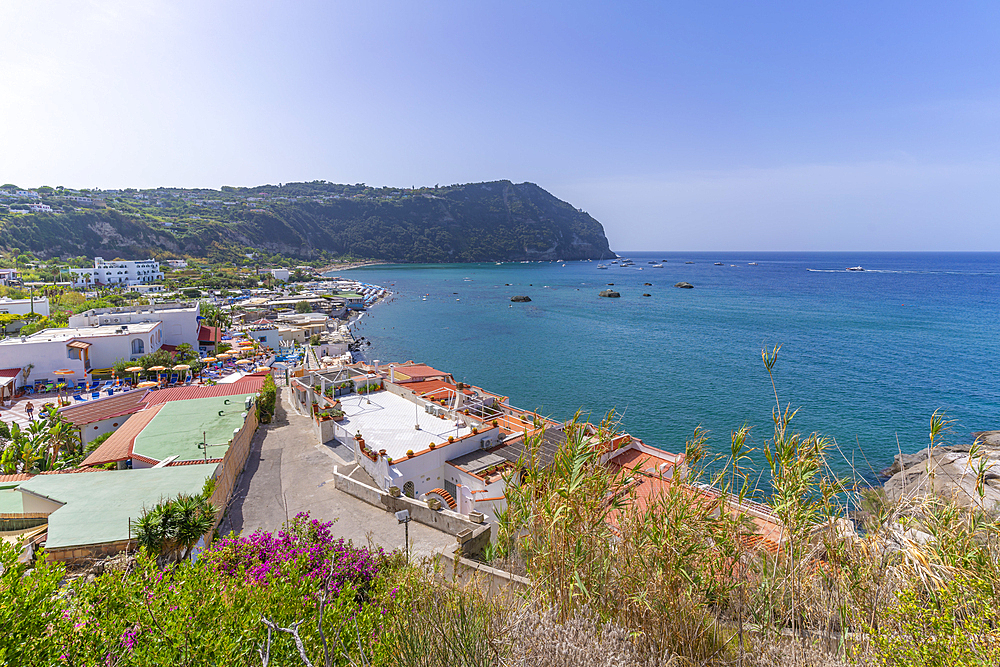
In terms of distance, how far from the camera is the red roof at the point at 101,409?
17469mm

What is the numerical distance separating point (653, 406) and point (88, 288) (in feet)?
241

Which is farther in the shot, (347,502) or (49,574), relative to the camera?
(347,502)

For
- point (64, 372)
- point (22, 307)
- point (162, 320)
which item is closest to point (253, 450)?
point (64, 372)

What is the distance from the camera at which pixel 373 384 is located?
2064 cm

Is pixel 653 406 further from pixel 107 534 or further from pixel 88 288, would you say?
pixel 88 288

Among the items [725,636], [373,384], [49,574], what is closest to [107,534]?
[49,574]

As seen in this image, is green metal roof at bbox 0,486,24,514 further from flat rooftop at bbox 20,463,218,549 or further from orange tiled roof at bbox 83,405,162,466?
orange tiled roof at bbox 83,405,162,466

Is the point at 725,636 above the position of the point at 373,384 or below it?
above

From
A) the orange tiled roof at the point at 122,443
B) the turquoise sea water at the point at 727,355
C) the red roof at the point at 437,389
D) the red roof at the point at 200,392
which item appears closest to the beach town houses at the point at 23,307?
the turquoise sea water at the point at 727,355

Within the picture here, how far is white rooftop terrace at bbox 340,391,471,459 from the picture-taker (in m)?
15.5

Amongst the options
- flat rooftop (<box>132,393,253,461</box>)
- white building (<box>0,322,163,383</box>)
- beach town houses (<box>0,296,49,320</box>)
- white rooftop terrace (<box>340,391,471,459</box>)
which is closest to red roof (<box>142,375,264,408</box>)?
flat rooftop (<box>132,393,253,461</box>)

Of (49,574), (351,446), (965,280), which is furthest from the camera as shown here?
(965,280)

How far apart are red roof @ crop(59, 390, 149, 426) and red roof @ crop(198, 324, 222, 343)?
18761 mm

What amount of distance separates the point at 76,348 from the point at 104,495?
80.9 feet
